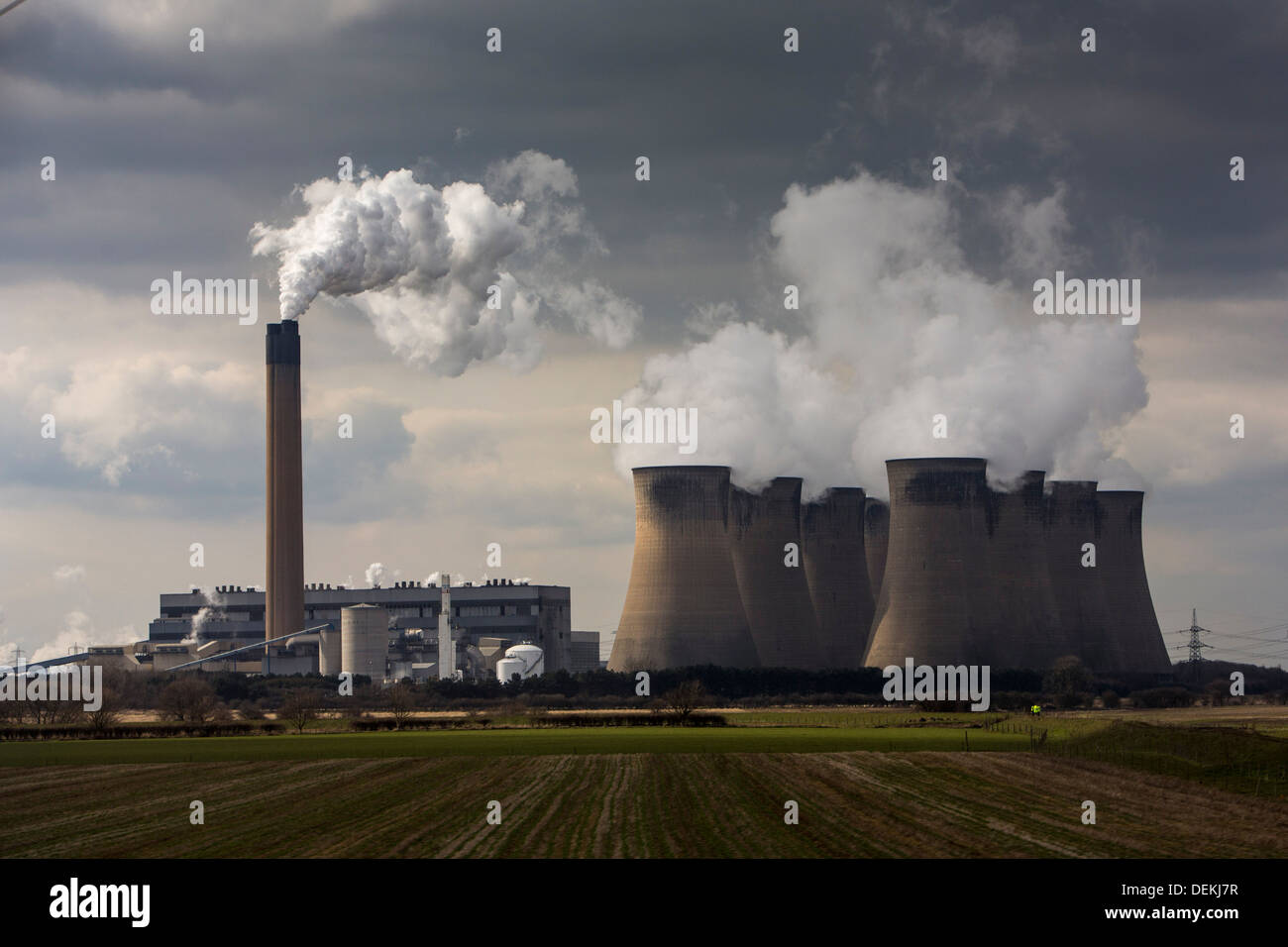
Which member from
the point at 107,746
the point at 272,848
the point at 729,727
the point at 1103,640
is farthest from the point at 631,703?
the point at 272,848

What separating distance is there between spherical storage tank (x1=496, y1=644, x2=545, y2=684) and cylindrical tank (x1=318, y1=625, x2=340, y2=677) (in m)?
Result: 8.84

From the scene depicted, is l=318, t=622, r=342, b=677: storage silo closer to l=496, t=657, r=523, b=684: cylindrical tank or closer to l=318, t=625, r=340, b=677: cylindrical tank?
l=318, t=625, r=340, b=677: cylindrical tank

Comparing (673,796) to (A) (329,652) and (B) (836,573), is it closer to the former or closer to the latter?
(B) (836,573)

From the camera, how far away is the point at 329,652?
83562 mm

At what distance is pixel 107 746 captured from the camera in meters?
→ 42.2

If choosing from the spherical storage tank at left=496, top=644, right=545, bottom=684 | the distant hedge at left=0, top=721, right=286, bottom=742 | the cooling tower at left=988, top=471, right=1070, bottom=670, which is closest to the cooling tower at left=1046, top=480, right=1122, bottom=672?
the cooling tower at left=988, top=471, right=1070, bottom=670

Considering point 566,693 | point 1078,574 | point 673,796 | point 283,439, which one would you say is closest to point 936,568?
point 1078,574

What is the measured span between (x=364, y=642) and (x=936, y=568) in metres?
34.1

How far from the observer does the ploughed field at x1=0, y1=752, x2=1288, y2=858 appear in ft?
58.9

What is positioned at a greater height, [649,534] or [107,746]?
[649,534]

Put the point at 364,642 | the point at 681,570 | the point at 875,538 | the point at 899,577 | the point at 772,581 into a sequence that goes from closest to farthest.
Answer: the point at 681,570 < the point at 899,577 < the point at 772,581 < the point at 875,538 < the point at 364,642
